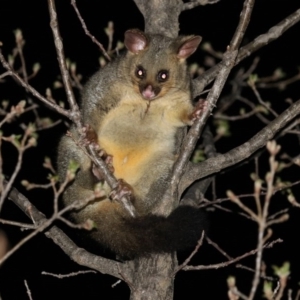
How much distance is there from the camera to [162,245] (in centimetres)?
409

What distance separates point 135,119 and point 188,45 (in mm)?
740

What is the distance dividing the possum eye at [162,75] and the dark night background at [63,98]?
414cm

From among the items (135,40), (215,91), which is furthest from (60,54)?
(135,40)

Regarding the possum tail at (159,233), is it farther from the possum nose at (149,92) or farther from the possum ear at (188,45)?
the possum ear at (188,45)

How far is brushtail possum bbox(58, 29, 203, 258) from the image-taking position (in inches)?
187

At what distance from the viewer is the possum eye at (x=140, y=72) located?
16.6 feet

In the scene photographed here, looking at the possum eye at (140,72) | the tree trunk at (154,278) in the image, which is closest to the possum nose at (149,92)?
the possum eye at (140,72)

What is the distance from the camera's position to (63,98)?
9.61 meters

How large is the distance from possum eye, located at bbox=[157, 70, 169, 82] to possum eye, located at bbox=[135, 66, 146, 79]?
0.12m

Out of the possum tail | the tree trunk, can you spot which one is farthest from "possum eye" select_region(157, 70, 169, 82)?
the tree trunk

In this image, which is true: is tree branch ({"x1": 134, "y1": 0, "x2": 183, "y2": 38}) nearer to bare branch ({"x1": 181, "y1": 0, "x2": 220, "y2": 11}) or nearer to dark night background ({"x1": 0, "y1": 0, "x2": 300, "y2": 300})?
bare branch ({"x1": 181, "y1": 0, "x2": 220, "y2": 11})

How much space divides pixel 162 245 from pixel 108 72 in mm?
1636

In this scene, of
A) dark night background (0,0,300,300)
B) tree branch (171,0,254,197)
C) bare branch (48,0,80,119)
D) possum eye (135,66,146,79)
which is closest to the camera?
bare branch (48,0,80,119)

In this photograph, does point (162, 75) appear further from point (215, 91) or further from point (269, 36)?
point (215, 91)
